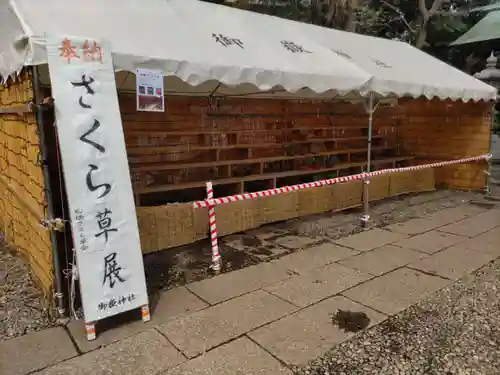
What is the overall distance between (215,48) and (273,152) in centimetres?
331

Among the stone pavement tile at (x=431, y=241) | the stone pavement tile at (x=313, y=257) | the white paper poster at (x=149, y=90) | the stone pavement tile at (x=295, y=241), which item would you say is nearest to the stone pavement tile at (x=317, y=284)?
the stone pavement tile at (x=313, y=257)

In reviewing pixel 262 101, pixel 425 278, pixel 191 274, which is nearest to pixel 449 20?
pixel 262 101

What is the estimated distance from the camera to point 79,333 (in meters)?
3.26

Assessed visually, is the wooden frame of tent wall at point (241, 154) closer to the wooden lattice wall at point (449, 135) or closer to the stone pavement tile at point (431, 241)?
the wooden lattice wall at point (449, 135)

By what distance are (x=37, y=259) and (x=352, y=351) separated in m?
3.32

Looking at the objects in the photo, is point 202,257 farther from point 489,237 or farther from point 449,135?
point 449,135

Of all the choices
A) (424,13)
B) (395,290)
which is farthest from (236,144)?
(424,13)

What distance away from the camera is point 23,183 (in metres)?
4.27

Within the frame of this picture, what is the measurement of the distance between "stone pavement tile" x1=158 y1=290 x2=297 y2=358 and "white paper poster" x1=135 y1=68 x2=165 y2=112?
1977mm

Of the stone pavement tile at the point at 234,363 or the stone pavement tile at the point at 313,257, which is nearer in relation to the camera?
the stone pavement tile at the point at 234,363

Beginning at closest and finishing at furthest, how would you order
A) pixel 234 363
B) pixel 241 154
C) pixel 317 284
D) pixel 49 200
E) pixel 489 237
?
pixel 234 363
pixel 49 200
pixel 317 284
pixel 489 237
pixel 241 154

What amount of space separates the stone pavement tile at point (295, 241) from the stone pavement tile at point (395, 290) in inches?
54.7

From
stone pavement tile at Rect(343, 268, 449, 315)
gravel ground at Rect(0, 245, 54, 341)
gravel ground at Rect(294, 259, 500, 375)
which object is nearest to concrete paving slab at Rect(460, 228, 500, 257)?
stone pavement tile at Rect(343, 268, 449, 315)

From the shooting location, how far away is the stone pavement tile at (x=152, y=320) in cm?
316
